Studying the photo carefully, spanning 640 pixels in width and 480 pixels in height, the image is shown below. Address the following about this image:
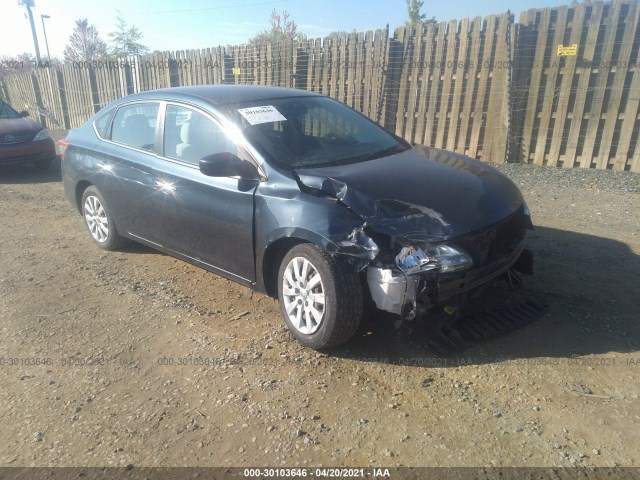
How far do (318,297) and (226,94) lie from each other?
2.15 meters

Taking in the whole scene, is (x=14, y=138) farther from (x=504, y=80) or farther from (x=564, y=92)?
(x=564, y=92)

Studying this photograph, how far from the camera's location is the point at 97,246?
582 centimetres

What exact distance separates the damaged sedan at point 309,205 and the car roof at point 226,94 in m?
0.02

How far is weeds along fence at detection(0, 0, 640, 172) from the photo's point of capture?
25.7ft

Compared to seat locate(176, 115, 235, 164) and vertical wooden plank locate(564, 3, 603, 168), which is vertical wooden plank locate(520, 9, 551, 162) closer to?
vertical wooden plank locate(564, 3, 603, 168)

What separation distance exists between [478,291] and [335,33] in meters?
8.41

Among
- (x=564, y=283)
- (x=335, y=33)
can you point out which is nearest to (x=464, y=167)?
(x=564, y=283)

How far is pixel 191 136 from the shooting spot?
14.1 feet

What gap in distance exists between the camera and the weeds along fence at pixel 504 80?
7.83 m

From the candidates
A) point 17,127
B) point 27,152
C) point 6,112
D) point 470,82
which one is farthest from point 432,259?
point 6,112

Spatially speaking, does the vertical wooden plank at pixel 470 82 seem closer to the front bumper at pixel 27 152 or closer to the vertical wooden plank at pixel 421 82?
the vertical wooden plank at pixel 421 82

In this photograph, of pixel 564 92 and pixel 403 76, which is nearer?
pixel 564 92

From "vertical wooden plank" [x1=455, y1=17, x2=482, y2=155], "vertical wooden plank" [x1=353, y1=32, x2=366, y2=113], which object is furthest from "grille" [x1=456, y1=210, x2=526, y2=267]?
"vertical wooden plank" [x1=353, y1=32, x2=366, y2=113]

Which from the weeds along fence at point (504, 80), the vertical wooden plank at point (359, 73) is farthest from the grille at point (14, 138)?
the vertical wooden plank at point (359, 73)
